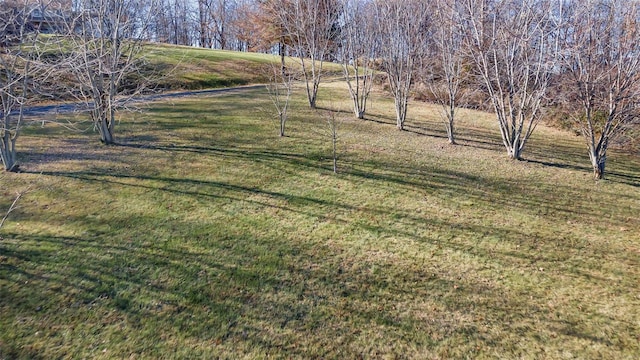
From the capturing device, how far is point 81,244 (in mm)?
6047

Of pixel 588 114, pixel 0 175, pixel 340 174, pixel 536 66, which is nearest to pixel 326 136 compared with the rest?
pixel 340 174

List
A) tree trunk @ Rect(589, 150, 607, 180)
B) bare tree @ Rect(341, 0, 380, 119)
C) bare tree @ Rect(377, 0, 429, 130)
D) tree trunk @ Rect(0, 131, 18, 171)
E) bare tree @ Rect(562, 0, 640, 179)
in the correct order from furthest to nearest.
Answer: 1. bare tree @ Rect(341, 0, 380, 119)
2. bare tree @ Rect(377, 0, 429, 130)
3. tree trunk @ Rect(589, 150, 607, 180)
4. bare tree @ Rect(562, 0, 640, 179)
5. tree trunk @ Rect(0, 131, 18, 171)

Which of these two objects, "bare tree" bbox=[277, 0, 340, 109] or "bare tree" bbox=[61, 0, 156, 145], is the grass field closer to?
"bare tree" bbox=[61, 0, 156, 145]

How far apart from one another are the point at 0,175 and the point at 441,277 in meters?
11.0


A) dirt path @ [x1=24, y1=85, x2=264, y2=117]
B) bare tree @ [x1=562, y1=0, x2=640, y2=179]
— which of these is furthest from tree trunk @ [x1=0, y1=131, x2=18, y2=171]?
bare tree @ [x1=562, y1=0, x2=640, y2=179]

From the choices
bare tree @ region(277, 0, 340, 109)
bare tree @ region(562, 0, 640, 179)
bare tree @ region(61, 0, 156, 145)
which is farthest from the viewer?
bare tree @ region(277, 0, 340, 109)

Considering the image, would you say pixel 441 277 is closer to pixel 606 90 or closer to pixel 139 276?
pixel 139 276

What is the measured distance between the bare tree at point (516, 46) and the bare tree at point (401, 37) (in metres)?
2.75

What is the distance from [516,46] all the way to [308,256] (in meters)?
10.4

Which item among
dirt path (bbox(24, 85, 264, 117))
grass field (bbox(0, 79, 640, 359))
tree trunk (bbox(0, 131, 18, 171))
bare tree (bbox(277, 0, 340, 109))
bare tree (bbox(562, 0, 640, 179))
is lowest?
grass field (bbox(0, 79, 640, 359))

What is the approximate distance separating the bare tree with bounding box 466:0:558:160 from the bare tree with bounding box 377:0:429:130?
2.75 meters

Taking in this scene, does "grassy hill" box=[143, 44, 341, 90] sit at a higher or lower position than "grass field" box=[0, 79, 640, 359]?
higher

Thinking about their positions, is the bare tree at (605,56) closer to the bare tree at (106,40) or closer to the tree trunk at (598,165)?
the tree trunk at (598,165)

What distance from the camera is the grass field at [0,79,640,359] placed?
4.32 meters
